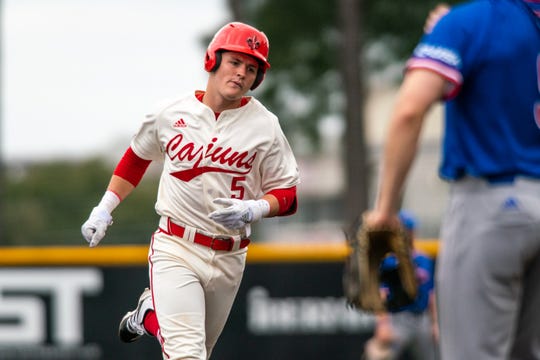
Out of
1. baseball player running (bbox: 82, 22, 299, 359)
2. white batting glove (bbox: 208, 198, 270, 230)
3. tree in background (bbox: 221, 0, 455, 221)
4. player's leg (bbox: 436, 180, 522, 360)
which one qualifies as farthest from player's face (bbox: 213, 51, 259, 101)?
tree in background (bbox: 221, 0, 455, 221)

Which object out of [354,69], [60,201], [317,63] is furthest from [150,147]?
[317,63]

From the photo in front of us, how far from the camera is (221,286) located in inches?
221

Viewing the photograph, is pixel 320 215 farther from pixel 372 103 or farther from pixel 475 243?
pixel 475 243

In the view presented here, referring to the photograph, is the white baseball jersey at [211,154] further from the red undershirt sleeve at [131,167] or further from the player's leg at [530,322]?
the player's leg at [530,322]

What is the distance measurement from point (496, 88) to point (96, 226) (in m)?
2.12

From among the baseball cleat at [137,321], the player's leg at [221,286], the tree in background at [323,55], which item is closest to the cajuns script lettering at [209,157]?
the player's leg at [221,286]

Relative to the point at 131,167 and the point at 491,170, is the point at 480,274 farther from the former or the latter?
the point at 131,167

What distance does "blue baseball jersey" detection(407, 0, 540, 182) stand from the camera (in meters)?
4.21

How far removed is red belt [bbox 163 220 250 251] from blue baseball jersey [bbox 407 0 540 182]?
153 centimetres

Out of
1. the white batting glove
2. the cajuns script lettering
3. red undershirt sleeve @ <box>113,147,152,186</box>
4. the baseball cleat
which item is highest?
the cajuns script lettering

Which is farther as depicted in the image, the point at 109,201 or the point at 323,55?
the point at 323,55

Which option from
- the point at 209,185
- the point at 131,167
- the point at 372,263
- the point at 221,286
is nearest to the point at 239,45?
the point at 209,185

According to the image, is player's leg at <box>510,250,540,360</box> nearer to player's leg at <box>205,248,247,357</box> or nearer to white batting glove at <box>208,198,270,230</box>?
A: white batting glove at <box>208,198,270,230</box>

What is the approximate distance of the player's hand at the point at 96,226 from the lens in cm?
547
